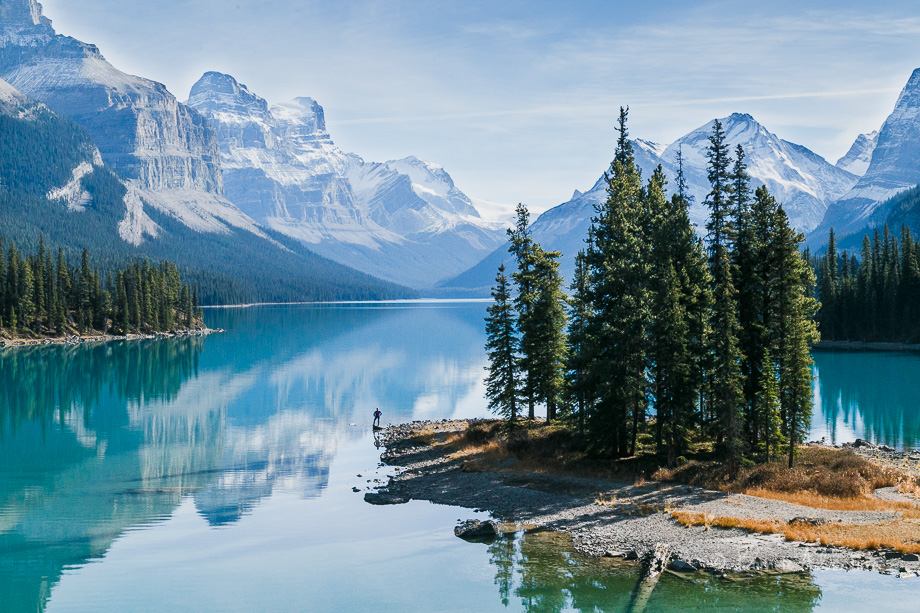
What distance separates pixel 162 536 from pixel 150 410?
160ft

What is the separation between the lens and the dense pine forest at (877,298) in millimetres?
146625

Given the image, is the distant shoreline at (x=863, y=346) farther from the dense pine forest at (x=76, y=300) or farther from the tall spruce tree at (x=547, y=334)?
the dense pine forest at (x=76, y=300)

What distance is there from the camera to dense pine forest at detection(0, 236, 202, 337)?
15562cm

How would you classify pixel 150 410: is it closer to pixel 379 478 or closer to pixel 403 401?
pixel 403 401

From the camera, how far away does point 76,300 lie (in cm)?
17362

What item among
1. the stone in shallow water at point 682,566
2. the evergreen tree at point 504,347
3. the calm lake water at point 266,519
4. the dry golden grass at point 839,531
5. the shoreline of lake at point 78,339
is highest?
→ the evergreen tree at point 504,347

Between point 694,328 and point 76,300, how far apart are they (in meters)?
163

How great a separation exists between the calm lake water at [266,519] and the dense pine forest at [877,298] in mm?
56872

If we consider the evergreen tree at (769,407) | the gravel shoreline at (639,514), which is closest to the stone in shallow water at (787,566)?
the gravel shoreline at (639,514)

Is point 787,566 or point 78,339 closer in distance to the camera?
point 787,566

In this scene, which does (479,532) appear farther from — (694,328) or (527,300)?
(527,300)

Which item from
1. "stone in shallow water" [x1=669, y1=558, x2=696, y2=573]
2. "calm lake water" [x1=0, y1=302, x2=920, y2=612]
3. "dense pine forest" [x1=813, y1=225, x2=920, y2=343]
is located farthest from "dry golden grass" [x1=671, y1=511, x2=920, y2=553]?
"dense pine forest" [x1=813, y1=225, x2=920, y2=343]

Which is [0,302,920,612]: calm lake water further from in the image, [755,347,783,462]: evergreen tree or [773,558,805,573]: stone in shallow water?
[755,347,783,462]: evergreen tree

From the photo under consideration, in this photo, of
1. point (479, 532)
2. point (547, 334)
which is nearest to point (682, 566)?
point (479, 532)
